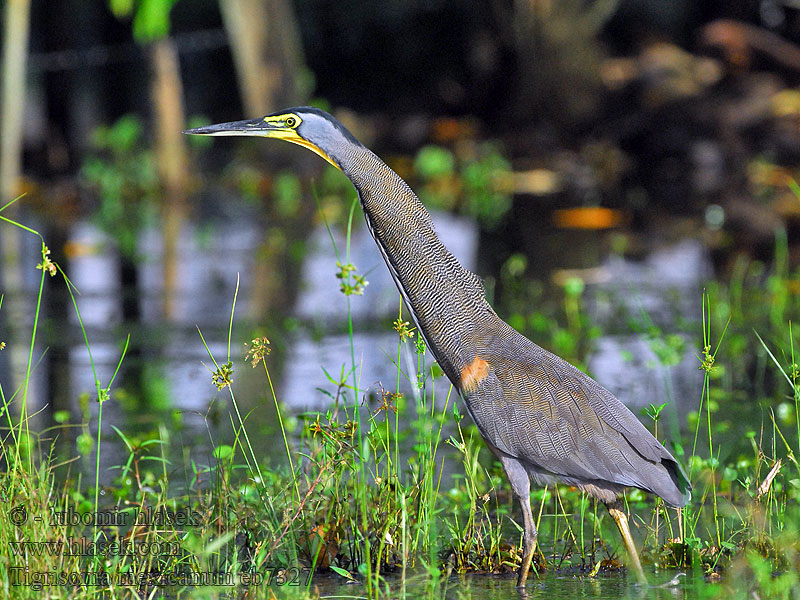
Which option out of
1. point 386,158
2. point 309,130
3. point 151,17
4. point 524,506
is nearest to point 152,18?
point 151,17

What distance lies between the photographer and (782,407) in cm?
493

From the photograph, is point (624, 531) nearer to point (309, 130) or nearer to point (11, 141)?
point (309, 130)

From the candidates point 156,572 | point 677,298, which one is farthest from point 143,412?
point 677,298

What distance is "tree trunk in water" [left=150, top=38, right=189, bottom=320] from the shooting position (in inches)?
449

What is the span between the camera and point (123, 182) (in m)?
12.5

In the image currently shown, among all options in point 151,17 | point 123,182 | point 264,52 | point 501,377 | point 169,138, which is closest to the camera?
point 501,377

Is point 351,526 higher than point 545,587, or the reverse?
point 351,526

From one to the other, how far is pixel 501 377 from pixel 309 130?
0.98 meters

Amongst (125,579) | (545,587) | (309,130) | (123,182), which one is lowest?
(545,587)

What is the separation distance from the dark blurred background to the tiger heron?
2.23 metres

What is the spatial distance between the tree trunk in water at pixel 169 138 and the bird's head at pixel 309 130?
21.6ft

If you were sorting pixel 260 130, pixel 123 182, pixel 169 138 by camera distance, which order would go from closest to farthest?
pixel 260 130, pixel 169 138, pixel 123 182

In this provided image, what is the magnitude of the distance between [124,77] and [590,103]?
628 centimetres

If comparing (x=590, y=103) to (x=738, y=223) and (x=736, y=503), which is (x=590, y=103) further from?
(x=736, y=503)
